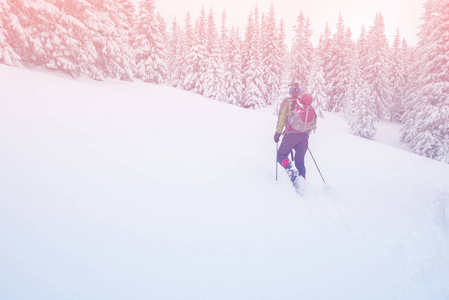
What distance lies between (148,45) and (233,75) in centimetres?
1362

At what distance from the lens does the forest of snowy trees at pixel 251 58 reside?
12180 mm

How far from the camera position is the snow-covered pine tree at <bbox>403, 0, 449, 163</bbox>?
17.9 metres

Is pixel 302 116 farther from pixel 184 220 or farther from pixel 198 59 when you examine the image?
pixel 198 59

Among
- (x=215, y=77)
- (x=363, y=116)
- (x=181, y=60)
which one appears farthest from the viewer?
(x=181, y=60)

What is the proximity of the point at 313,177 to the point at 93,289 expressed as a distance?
16.3ft

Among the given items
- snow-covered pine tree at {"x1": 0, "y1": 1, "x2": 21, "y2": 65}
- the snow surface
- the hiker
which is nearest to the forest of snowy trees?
snow-covered pine tree at {"x1": 0, "y1": 1, "x2": 21, "y2": 65}

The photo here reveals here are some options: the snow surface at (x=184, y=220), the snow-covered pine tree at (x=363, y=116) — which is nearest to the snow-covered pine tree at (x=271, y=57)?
the snow-covered pine tree at (x=363, y=116)

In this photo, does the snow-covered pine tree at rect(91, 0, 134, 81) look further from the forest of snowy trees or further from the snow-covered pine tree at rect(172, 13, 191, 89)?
the snow-covered pine tree at rect(172, 13, 191, 89)

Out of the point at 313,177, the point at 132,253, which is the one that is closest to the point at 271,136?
the point at 313,177

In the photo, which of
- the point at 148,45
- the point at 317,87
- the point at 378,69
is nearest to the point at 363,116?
the point at 317,87

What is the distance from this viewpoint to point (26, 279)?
173 cm

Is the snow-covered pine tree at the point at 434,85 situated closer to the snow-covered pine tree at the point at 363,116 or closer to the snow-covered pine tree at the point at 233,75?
the snow-covered pine tree at the point at 363,116

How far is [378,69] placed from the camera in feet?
104

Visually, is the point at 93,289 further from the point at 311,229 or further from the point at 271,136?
the point at 271,136
